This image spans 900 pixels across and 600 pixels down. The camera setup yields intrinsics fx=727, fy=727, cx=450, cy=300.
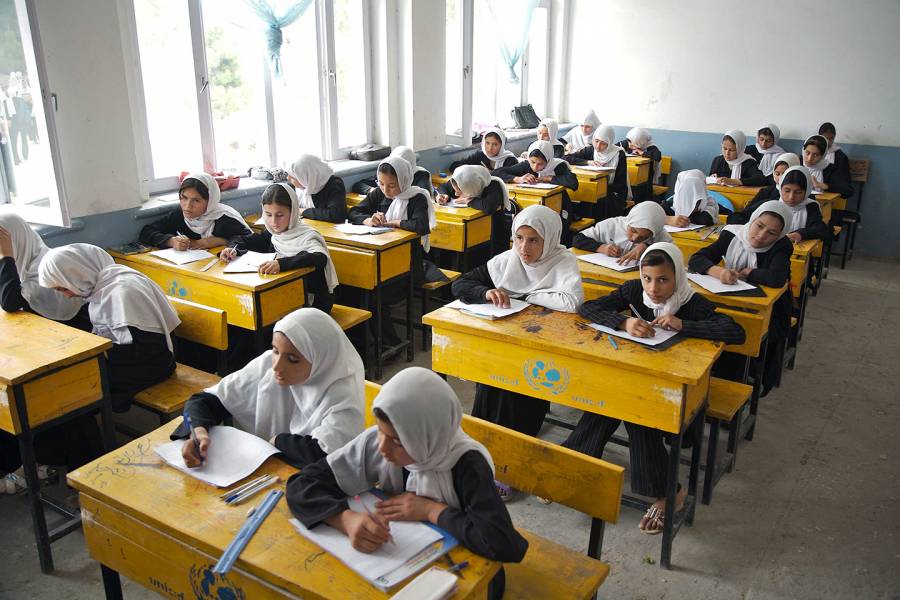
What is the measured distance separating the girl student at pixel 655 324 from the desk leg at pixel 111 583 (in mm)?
1543

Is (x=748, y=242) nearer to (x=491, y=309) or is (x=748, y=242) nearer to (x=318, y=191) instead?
(x=491, y=309)

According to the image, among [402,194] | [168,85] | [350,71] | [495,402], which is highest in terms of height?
[350,71]

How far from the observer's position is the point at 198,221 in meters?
3.91

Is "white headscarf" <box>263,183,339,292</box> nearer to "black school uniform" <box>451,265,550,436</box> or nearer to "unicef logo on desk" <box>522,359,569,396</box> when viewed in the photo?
"black school uniform" <box>451,265,550,436</box>

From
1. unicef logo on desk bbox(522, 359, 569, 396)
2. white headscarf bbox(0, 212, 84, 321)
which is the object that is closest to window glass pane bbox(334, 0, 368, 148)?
white headscarf bbox(0, 212, 84, 321)

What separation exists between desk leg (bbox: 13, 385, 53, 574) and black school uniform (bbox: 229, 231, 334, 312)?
4.54 ft

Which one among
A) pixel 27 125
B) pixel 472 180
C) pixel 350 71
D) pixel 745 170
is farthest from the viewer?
pixel 745 170

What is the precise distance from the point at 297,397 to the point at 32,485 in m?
1.02

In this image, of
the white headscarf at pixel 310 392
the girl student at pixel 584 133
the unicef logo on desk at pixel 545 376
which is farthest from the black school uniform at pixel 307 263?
the girl student at pixel 584 133

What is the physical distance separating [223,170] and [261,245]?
51.6 inches

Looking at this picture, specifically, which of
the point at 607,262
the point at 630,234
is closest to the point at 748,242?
the point at 630,234

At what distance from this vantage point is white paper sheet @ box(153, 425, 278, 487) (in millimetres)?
1660

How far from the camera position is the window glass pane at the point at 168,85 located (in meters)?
4.25

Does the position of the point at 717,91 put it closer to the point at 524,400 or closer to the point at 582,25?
the point at 582,25
